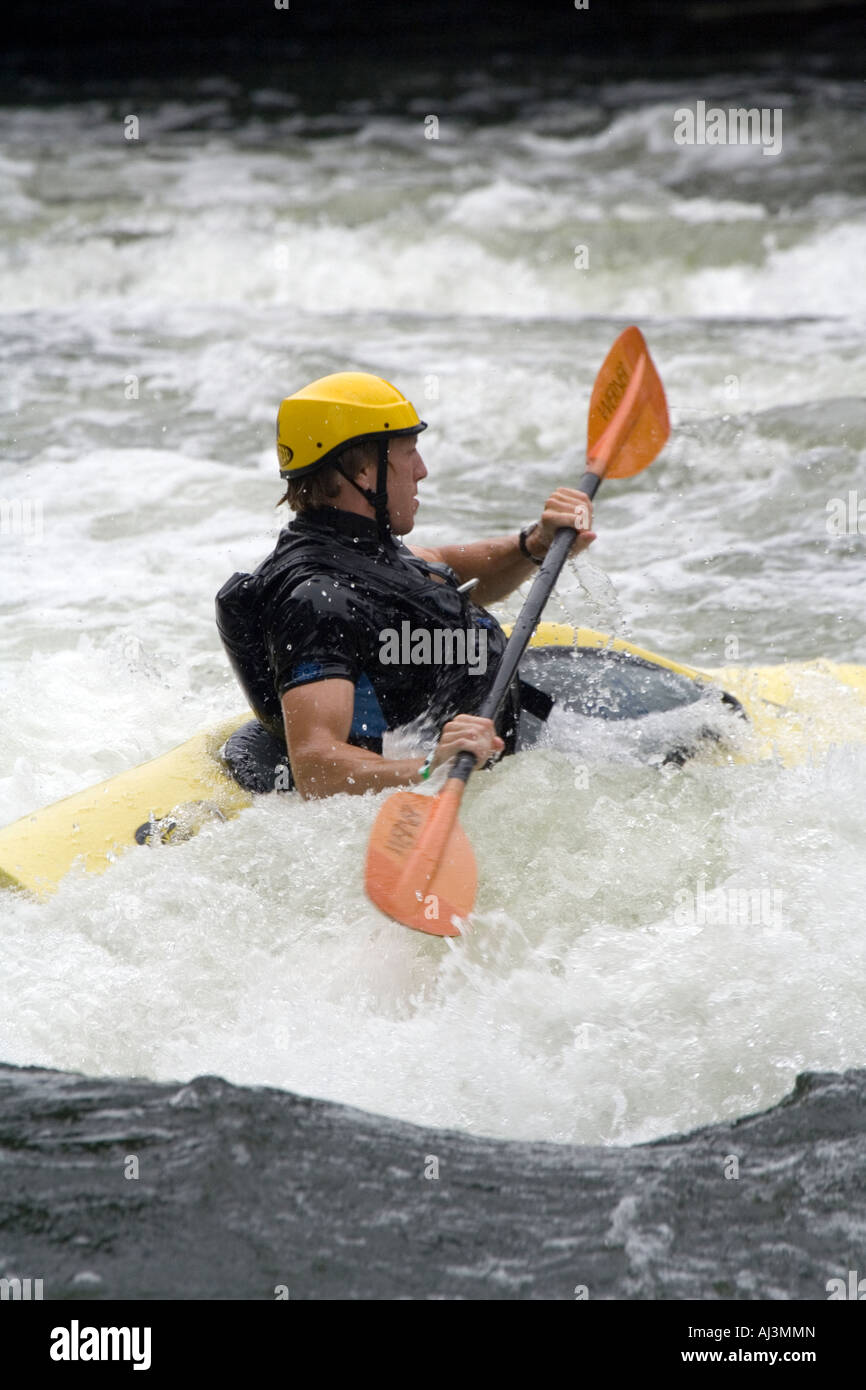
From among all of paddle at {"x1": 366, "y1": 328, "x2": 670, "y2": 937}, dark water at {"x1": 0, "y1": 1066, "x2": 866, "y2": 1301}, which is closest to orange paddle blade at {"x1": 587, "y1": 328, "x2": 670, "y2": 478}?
paddle at {"x1": 366, "y1": 328, "x2": 670, "y2": 937}

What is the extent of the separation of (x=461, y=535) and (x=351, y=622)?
359 cm

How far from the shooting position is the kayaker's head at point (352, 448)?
3.11 metres

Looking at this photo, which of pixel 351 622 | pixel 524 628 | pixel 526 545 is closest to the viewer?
pixel 351 622

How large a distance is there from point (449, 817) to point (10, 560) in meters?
3.94

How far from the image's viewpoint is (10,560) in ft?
20.6

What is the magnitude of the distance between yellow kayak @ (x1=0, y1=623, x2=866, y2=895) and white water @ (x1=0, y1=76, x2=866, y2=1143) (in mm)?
86

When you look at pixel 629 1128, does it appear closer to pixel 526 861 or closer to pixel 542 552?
pixel 526 861

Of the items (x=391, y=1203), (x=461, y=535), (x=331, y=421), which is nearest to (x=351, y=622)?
(x=331, y=421)

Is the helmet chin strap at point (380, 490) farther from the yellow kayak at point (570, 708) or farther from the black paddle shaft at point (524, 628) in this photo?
the yellow kayak at point (570, 708)

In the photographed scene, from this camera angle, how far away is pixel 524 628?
129 inches

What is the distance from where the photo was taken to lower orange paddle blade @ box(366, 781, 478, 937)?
285 centimetres

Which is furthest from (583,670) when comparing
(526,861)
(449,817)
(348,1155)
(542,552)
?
(348,1155)

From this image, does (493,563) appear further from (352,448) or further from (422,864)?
(422,864)

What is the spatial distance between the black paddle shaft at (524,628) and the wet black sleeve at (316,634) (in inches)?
12.1
